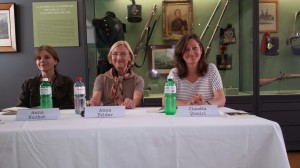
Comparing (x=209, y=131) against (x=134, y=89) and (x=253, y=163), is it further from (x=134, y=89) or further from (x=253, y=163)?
(x=134, y=89)

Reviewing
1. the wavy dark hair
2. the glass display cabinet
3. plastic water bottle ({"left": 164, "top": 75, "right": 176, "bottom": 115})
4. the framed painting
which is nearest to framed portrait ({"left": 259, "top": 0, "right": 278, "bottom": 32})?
the glass display cabinet

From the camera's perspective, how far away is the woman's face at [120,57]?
6.56 feet

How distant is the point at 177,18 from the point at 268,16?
2.98 feet

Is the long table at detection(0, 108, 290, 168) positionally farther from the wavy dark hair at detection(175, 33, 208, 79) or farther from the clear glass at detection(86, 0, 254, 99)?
the clear glass at detection(86, 0, 254, 99)

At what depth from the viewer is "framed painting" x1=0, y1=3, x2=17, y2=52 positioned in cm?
296

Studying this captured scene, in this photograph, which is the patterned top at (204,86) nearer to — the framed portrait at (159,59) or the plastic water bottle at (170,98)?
the plastic water bottle at (170,98)

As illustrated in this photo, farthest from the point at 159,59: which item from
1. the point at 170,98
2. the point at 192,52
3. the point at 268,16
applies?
the point at 170,98

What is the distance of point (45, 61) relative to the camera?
201 centimetres

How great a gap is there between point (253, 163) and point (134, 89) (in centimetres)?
105

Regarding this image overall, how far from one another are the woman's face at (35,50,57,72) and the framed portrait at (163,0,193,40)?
1.24 m

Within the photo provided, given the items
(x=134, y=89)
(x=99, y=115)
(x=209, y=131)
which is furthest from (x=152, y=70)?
(x=209, y=131)

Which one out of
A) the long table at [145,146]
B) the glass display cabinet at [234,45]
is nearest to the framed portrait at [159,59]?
the glass display cabinet at [234,45]

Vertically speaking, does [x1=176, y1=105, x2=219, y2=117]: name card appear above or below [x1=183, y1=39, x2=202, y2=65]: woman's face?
below

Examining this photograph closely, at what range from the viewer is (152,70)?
2.90 metres
